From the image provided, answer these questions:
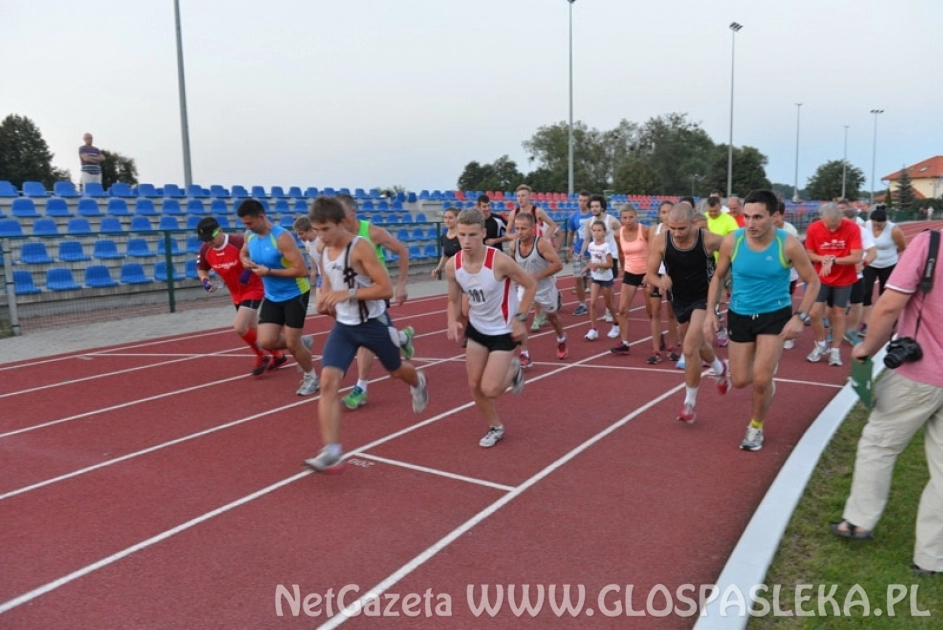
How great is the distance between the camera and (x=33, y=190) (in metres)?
16.3

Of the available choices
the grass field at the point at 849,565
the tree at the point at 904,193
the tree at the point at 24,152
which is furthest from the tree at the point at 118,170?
the tree at the point at 904,193

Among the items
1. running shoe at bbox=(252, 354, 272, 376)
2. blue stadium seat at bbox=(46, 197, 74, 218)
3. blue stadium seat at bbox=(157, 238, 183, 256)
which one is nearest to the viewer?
running shoe at bbox=(252, 354, 272, 376)

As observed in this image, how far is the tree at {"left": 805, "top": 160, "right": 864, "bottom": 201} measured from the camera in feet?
293

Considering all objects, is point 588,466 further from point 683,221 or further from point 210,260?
point 210,260

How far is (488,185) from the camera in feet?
300

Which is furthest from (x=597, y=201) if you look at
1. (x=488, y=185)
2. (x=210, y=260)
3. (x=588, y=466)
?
(x=488, y=185)

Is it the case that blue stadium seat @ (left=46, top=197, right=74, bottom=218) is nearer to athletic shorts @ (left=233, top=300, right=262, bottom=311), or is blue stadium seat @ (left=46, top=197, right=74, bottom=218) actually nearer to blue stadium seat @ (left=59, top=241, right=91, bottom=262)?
blue stadium seat @ (left=59, top=241, right=91, bottom=262)

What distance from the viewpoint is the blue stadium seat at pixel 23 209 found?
15.0 metres

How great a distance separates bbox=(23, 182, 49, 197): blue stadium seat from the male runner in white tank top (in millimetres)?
13950

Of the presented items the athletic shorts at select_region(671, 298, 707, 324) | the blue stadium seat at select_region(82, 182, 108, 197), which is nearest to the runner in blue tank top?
the athletic shorts at select_region(671, 298, 707, 324)

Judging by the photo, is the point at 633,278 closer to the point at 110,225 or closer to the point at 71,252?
the point at 71,252

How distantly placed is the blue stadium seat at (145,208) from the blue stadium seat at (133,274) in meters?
3.20

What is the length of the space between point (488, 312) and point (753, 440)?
2.30 metres

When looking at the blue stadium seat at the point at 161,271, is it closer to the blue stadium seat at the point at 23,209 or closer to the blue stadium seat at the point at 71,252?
the blue stadium seat at the point at 71,252
